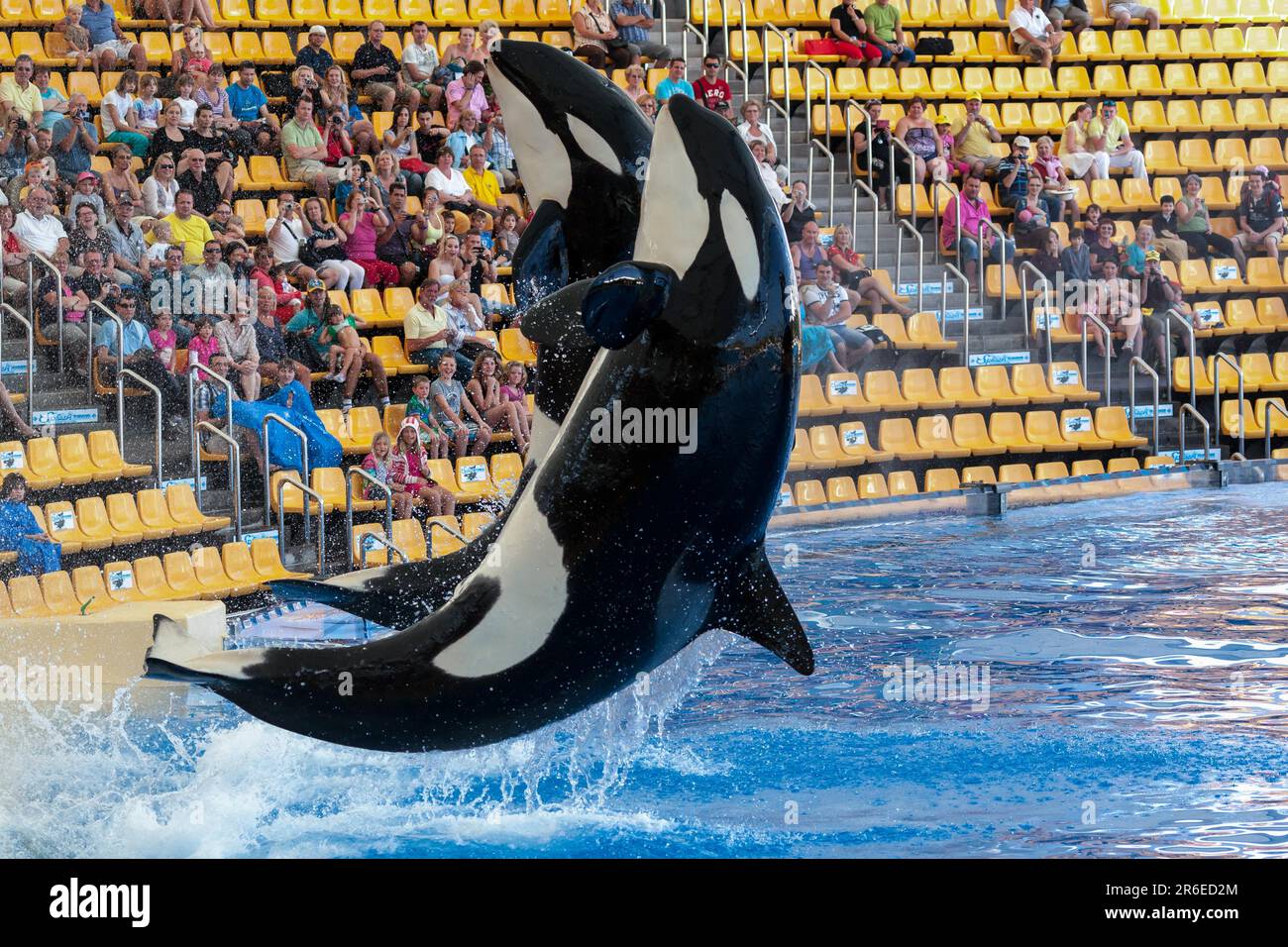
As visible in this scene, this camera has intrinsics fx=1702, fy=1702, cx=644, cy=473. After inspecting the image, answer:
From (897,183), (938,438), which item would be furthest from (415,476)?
(897,183)

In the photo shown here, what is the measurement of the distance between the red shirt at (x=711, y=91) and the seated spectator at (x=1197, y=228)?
4688 millimetres

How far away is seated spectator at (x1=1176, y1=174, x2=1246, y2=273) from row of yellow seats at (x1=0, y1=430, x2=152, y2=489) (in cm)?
Answer: 1041

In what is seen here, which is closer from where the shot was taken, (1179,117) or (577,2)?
(577,2)

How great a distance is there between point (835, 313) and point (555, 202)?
8.65m

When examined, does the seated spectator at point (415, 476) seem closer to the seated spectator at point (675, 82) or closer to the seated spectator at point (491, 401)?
the seated spectator at point (491, 401)

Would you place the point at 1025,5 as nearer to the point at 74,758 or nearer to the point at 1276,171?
the point at 1276,171

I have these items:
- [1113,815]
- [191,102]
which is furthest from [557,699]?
[191,102]

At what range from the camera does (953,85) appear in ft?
56.9

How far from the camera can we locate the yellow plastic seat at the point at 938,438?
43.7 ft

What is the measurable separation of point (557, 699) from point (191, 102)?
386 inches

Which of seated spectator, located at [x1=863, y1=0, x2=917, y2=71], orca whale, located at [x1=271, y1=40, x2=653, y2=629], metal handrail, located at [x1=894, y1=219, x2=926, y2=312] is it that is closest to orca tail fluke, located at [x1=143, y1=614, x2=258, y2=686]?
orca whale, located at [x1=271, y1=40, x2=653, y2=629]

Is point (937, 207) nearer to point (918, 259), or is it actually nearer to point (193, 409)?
point (918, 259)

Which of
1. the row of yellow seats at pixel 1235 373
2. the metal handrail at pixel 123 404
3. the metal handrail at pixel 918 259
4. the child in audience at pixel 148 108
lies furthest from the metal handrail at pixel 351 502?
the row of yellow seats at pixel 1235 373
